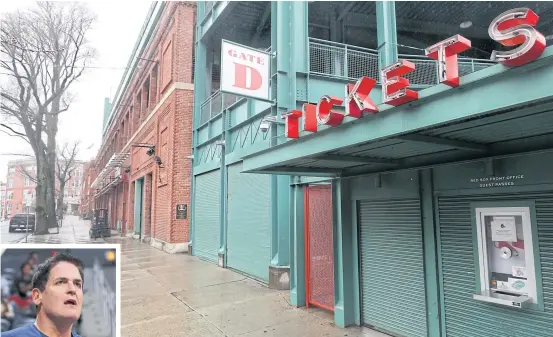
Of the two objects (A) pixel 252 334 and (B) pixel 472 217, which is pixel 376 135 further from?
(A) pixel 252 334

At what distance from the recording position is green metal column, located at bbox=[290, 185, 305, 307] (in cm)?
674

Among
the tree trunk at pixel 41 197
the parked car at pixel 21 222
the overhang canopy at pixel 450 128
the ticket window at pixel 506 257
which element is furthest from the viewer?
the tree trunk at pixel 41 197

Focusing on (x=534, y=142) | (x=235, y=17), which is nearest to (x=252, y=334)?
(x=534, y=142)

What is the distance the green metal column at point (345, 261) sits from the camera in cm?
563

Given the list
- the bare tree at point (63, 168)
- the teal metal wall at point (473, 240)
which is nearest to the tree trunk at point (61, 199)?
the bare tree at point (63, 168)

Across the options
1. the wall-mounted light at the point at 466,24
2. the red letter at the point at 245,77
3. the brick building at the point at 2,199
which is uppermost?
the wall-mounted light at the point at 466,24

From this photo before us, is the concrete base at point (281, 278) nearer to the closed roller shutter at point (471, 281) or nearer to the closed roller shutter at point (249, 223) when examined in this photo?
the closed roller shutter at point (249, 223)

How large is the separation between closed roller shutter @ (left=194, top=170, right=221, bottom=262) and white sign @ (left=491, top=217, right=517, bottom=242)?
9055 mm

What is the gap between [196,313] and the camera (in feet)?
21.5

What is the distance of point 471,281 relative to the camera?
4188 mm

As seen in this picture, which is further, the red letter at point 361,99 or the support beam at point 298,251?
the support beam at point 298,251

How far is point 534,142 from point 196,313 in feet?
18.8

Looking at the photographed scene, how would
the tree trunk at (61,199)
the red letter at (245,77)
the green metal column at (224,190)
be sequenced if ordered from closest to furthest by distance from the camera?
the tree trunk at (61,199)
the red letter at (245,77)
the green metal column at (224,190)

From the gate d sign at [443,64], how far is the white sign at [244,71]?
4.31 meters
